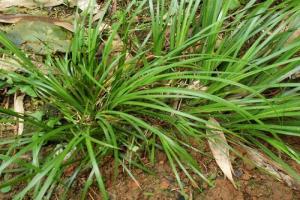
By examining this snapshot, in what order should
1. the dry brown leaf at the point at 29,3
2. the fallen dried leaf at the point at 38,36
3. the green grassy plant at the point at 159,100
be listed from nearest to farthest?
the green grassy plant at the point at 159,100 → the fallen dried leaf at the point at 38,36 → the dry brown leaf at the point at 29,3

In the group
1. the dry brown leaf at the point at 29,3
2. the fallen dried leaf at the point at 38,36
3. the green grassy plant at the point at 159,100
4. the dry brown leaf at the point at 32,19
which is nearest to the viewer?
the green grassy plant at the point at 159,100

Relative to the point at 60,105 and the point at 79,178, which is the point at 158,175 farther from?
the point at 60,105

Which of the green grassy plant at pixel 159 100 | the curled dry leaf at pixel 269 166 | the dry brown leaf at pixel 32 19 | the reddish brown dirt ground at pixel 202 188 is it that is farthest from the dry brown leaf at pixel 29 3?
the curled dry leaf at pixel 269 166

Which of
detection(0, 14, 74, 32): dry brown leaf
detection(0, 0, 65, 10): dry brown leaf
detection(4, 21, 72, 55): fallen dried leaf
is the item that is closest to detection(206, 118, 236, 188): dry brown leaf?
detection(4, 21, 72, 55): fallen dried leaf

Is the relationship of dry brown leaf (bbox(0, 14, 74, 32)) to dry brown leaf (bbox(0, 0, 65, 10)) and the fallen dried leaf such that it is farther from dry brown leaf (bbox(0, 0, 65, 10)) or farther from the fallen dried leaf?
dry brown leaf (bbox(0, 0, 65, 10))

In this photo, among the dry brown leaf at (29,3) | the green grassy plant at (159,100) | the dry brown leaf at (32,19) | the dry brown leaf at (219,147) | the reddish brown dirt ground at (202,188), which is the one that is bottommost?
the reddish brown dirt ground at (202,188)

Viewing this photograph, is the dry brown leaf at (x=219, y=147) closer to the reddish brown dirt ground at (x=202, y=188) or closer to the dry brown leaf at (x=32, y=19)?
the reddish brown dirt ground at (x=202, y=188)

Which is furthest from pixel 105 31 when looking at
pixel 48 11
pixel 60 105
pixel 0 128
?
pixel 0 128
